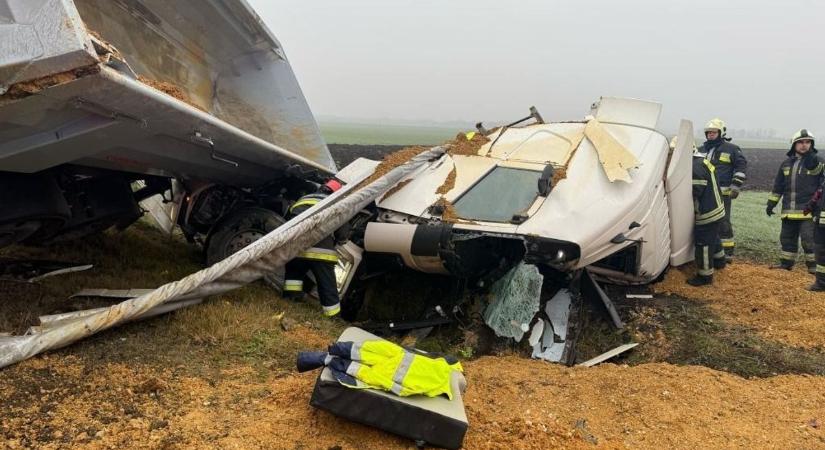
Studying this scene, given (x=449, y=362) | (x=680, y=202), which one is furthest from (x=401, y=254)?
(x=680, y=202)

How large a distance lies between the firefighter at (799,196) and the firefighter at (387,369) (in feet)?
17.7

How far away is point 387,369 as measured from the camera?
8.47ft

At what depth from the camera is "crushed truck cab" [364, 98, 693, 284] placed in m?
4.18

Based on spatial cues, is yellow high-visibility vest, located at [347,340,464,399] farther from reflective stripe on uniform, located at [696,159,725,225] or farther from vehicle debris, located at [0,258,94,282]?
Answer: reflective stripe on uniform, located at [696,159,725,225]

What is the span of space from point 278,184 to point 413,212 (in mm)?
1911

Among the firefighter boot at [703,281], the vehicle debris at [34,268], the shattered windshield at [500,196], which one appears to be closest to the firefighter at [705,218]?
the firefighter boot at [703,281]

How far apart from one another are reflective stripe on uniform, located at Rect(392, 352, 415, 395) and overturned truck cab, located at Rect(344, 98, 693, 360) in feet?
5.21

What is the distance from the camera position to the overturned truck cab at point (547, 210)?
4.19 m

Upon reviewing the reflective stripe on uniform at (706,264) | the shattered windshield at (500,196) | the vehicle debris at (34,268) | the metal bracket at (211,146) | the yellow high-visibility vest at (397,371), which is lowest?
the reflective stripe on uniform at (706,264)

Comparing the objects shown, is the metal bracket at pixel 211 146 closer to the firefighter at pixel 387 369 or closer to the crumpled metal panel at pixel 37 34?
the crumpled metal panel at pixel 37 34

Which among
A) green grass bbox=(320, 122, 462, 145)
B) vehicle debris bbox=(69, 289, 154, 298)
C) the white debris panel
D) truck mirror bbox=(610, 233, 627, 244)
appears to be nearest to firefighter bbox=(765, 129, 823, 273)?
truck mirror bbox=(610, 233, 627, 244)

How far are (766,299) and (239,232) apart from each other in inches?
181

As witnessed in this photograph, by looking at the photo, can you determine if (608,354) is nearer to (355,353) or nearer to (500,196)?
(500,196)

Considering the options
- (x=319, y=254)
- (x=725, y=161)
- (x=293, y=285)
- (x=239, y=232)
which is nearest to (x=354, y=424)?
(x=319, y=254)
